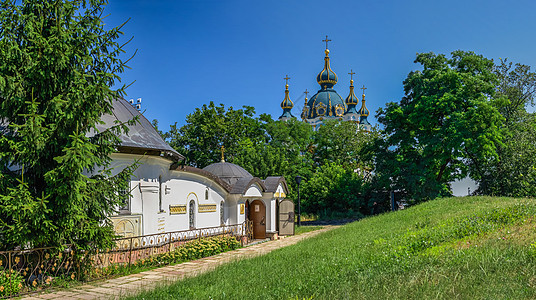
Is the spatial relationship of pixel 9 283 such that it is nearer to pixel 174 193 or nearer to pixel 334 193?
pixel 174 193

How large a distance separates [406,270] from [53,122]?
7.07 meters

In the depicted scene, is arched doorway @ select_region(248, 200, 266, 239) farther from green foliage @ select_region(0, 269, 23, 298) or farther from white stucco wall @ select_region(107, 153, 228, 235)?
green foliage @ select_region(0, 269, 23, 298)

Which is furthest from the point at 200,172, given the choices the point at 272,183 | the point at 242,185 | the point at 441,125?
the point at 441,125

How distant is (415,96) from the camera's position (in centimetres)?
2808

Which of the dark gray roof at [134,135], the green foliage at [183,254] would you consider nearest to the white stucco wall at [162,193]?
the dark gray roof at [134,135]

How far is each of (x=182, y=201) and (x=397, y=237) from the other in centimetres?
710

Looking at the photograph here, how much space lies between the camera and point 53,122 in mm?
8320

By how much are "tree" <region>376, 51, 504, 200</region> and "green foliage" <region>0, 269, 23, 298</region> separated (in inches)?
856

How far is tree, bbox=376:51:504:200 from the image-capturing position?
76.4 feet

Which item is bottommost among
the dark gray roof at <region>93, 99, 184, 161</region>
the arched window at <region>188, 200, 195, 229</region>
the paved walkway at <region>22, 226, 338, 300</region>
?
the paved walkway at <region>22, 226, 338, 300</region>

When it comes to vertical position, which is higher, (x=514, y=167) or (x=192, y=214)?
(x=514, y=167)

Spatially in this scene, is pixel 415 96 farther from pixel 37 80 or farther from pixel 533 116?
pixel 37 80

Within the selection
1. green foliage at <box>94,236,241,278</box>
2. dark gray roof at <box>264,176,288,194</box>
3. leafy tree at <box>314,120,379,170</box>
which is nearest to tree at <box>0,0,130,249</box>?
green foliage at <box>94,236,241,278</box>

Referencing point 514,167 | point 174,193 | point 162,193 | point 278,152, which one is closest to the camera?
point 162,193
